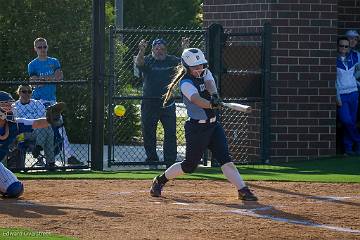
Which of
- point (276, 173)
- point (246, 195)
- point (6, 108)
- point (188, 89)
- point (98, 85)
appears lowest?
point (276, 173)

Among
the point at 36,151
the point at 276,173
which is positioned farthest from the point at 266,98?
the point at 36,151

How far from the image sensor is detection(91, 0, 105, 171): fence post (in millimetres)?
15875

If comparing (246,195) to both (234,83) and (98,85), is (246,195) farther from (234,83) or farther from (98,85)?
(234,83)

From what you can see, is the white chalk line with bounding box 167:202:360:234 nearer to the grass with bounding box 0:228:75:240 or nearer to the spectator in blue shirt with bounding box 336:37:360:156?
the grass with bounding box 0:228:75:240

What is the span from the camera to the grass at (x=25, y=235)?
9281 mm

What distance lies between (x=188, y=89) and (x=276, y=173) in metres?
3.76

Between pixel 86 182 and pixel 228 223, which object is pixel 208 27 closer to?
pixel 86 182

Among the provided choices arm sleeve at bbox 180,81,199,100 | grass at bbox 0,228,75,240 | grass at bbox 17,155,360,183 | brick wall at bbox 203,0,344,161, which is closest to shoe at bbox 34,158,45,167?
grass at bbox 17,155,360,183

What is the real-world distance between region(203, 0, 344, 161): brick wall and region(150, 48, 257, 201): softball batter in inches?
191

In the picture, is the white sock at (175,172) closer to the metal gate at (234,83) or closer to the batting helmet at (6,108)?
the batting helmet at (6,108)

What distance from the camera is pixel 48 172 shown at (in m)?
15.6

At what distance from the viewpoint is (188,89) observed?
1191 centimetres

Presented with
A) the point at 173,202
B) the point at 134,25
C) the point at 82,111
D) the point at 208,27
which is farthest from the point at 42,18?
the point at 134,25

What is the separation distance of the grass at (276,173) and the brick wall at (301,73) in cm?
56
